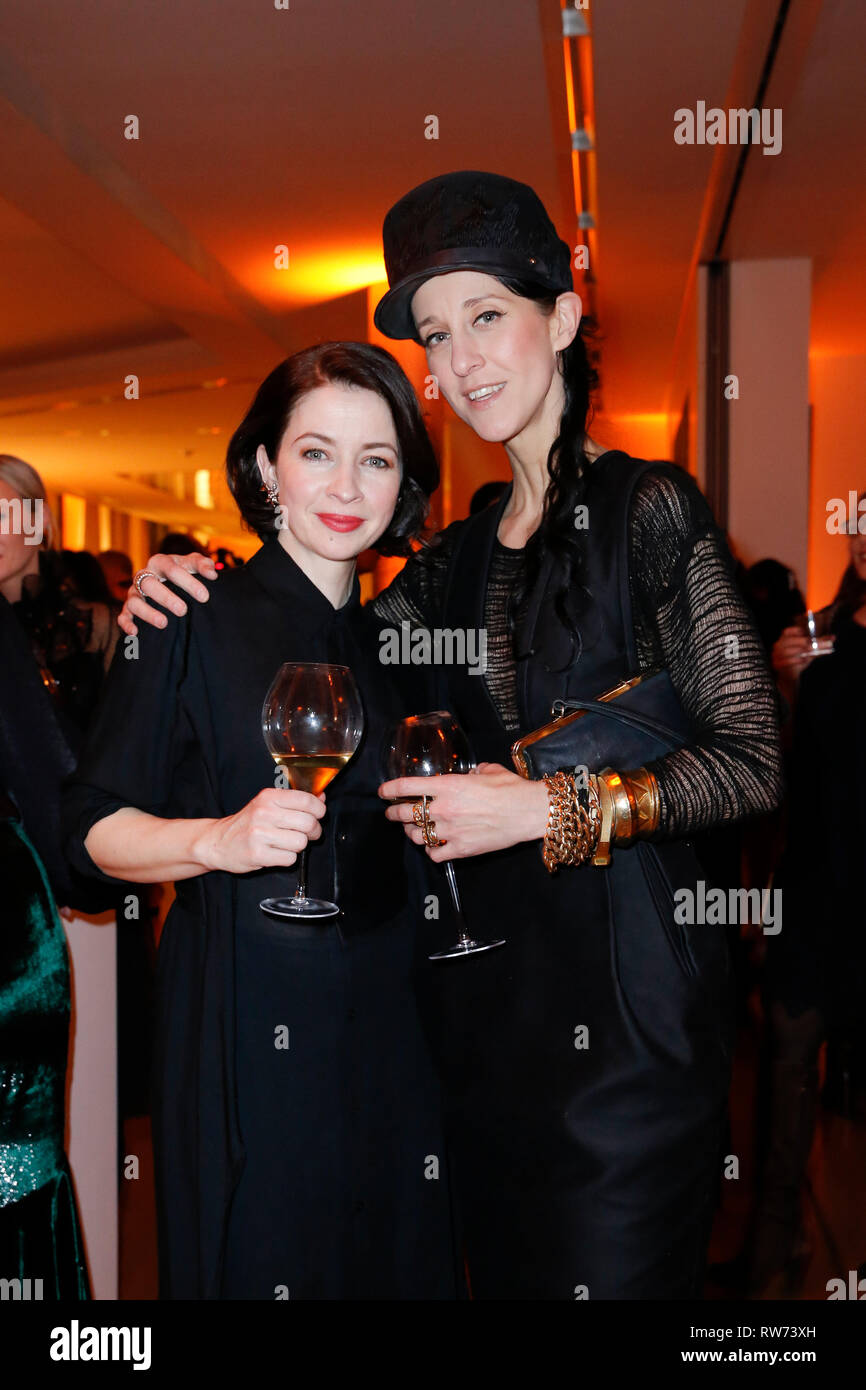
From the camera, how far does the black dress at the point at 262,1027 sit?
1.54 metres

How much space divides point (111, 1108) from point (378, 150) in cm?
467

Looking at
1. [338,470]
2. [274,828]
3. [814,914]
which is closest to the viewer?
[274,828]

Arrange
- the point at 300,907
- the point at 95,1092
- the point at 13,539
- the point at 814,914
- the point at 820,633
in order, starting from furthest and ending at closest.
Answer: the point at 820,633 < the point at 814,914 < the point at 13,539 < the point at 95,1092 < the point at 300,907

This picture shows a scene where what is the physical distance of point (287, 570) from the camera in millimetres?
1733

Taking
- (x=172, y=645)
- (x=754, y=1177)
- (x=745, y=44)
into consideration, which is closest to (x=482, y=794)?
(x=172, y=645)

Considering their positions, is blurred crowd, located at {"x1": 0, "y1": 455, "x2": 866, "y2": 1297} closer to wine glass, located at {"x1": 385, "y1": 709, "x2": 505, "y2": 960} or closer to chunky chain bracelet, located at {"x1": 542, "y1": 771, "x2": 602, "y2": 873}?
wine glass, located at {"x1": 385, "y1": 709, "x2": 505, "y2": 960}

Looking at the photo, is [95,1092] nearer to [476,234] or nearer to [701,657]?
[701,657]

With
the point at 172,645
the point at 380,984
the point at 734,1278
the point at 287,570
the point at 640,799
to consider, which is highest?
the point at 287,570

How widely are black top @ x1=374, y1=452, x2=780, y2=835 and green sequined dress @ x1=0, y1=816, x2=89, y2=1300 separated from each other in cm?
98

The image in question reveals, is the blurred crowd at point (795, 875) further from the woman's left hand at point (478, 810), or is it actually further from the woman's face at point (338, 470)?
the woman's left hand at point (478, 810)

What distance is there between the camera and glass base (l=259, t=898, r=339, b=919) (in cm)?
144

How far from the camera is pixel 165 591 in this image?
5.32 ft

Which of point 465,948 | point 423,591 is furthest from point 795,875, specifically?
point 465,948
